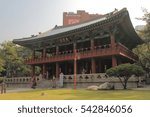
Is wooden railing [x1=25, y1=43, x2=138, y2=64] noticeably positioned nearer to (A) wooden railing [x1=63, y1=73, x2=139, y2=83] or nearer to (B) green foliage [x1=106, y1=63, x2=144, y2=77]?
(A) wooden railing [x1=63, y1=73, x2=139, y2=83]

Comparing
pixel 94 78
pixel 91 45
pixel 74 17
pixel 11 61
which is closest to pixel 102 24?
pixel 91 45

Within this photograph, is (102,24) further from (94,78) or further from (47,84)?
(47,84)

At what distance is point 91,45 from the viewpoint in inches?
Answer: 1347

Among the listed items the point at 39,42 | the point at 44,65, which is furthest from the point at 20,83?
the point at 39,42

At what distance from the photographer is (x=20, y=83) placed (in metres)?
40.8

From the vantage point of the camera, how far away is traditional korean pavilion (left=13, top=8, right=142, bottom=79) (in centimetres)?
3136

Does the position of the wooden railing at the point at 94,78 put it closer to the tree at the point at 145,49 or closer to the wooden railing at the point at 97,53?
the wooden railing at the point at 97,53

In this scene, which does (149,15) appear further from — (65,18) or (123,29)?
(65,18)

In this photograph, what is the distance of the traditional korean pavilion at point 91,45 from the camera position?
31.4 m

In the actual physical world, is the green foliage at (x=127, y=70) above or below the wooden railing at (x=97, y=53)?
below

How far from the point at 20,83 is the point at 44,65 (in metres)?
4.72

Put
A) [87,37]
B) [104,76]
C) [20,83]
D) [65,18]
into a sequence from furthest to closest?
1. [65,18]
2. [20,83]
3. [87,37]
4. [104,76]

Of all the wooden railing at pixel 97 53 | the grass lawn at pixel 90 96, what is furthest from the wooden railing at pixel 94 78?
the grass lawn at pixel 90 96

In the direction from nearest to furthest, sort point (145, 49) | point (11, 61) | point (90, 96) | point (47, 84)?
point (90, 96), point (47, 84), point (145, 49), point (11, 61)
